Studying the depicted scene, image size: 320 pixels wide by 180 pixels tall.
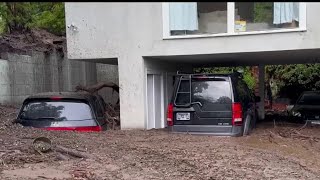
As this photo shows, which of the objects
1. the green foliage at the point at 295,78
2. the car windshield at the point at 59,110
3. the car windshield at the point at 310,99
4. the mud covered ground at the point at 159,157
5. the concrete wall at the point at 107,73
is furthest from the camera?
the green foliage at the point at 295,78

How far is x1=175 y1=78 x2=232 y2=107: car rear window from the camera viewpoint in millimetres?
9891

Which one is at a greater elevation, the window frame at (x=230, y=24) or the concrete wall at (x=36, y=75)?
the window frame at (x=230, y=24)

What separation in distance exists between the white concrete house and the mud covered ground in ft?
6.64

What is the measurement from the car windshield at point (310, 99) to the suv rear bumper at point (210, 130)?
23.4 feet

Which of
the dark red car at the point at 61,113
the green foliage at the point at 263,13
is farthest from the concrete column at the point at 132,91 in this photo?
the green foliage at the point at 263,13

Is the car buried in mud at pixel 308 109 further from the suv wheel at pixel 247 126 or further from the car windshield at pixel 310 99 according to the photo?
the suv wheel at pixel 247 126

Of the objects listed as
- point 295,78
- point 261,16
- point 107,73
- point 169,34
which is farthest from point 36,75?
point 295,78

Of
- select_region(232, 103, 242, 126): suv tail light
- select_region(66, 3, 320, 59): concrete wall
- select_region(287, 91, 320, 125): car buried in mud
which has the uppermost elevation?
select_region(66, 3, 320, 59): concrete wall

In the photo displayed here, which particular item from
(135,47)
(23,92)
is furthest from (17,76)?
(135,47)

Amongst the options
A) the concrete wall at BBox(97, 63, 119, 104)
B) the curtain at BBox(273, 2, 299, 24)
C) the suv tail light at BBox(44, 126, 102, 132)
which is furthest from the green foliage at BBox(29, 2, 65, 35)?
the curtain at BBox(273, 2, 299, 24)

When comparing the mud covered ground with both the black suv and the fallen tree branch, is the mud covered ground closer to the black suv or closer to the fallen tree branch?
the fallen tree branch

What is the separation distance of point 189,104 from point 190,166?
10.8ft

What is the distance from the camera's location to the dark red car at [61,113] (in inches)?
370

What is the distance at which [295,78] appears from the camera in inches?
1125
